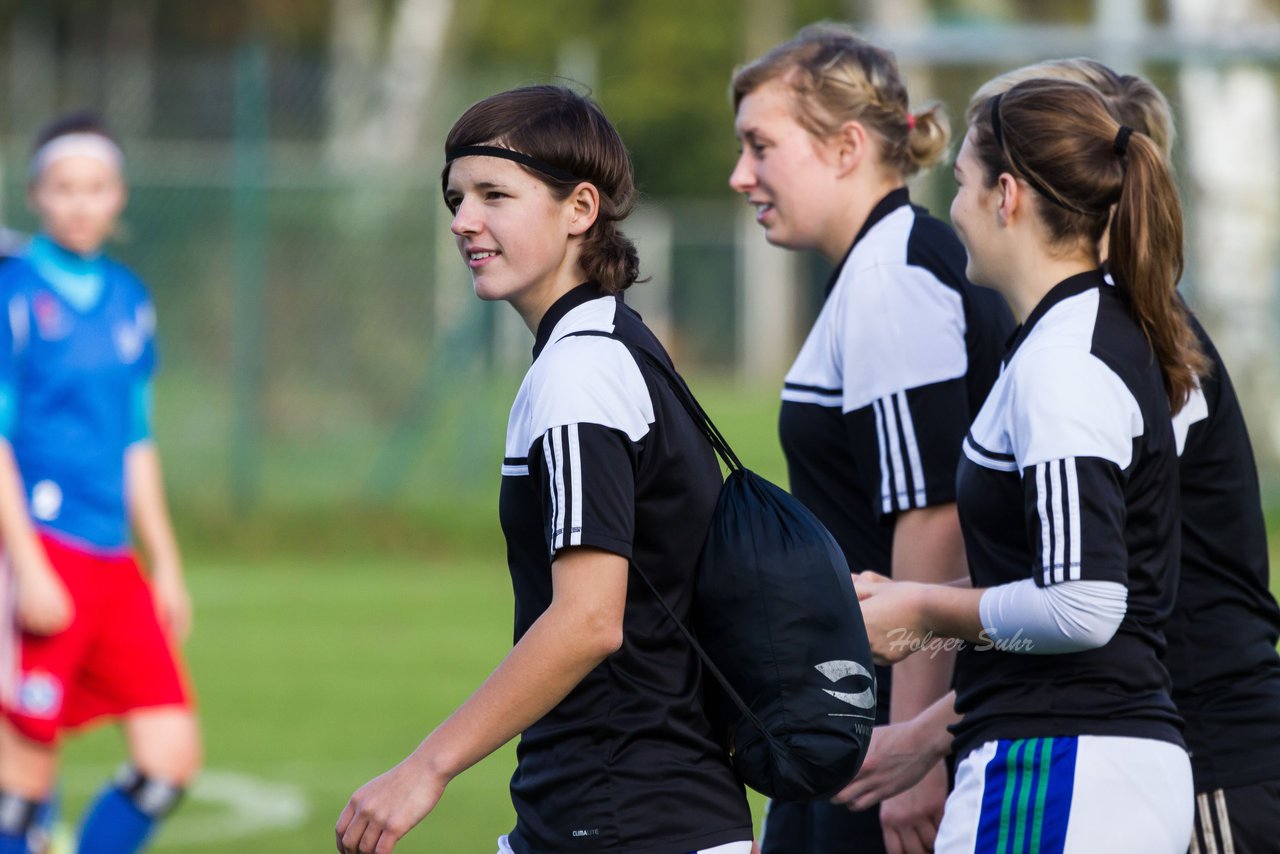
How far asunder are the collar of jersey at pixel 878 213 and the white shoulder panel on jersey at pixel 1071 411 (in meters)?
0.82

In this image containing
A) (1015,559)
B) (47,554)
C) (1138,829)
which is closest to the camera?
(1138,829)

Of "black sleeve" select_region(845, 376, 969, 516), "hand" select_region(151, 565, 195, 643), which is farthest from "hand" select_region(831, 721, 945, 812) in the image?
"hand" select_region(151, 565, 195, 643)

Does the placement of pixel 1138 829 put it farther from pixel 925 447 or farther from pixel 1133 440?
pixel 925 447

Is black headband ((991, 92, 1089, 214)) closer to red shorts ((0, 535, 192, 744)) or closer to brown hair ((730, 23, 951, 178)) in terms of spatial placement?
brown hair ((730, 23, 951, 178))

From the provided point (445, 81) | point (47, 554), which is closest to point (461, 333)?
point (445, 81)

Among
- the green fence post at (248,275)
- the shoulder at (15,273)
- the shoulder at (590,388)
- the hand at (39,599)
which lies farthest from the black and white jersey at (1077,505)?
the green fence post at (248,275)

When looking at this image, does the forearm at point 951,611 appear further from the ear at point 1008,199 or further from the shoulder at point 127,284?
the shoulder at point 127,284

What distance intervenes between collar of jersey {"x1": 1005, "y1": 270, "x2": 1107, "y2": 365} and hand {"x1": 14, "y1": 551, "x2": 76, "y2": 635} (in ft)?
11.3

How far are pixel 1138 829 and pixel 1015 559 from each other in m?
0.47

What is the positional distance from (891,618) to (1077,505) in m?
0.45

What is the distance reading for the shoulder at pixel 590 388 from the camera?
266 centimetres

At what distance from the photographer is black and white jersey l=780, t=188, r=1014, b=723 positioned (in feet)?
11.1

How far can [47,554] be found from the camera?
5.73 metres

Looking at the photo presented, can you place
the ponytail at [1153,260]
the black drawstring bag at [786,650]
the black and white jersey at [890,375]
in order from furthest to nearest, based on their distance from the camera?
the black and white jersey at [890,375] < the ponytail at [1153,260] < the black drawstring bag at [786,650]
